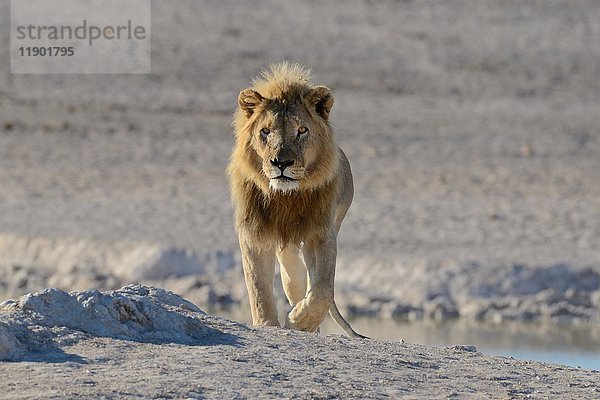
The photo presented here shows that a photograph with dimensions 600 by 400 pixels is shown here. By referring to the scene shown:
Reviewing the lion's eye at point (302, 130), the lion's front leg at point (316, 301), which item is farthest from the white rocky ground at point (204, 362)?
the lion's eye at point (302, 130)

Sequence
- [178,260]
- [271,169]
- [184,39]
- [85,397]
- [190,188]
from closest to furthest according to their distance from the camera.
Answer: [85,397]
[271,169]
[178,260]
[190,188]
[184,39]

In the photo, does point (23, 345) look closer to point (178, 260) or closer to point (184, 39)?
point (178, 260)

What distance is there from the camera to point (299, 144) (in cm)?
714

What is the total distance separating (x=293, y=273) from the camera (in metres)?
7.79

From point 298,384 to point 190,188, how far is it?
11.6 meters

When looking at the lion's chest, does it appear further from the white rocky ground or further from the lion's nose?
the white rocky ground

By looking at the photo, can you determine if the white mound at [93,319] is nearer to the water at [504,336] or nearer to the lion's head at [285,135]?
the lion's head at [285,135]

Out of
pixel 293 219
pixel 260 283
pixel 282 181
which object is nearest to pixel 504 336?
pixel 293 219

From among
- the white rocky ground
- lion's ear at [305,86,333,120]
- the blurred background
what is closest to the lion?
lion's ear at [305,86,333,120]

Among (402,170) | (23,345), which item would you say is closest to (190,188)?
(402,170)

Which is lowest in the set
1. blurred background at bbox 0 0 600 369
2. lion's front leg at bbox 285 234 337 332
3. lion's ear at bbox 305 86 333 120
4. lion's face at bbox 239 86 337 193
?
lion's front leg at bbox 285 234 337 332

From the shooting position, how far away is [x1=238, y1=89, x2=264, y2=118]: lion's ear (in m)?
7.28

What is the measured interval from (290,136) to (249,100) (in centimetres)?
32

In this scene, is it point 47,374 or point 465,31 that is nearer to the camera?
point 47,374
